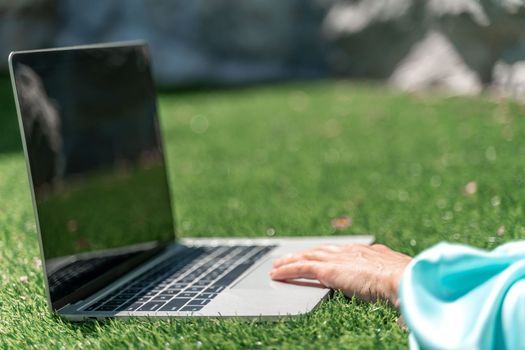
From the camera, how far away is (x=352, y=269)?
2270 millimetres

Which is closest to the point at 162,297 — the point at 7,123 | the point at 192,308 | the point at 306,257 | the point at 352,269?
the point at 192,308

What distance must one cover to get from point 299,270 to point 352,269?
0.17 meters

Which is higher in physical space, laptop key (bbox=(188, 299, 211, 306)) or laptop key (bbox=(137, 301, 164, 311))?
laptop key (bbox=(137, 301, 164, 311))

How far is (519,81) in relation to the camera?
621 cm

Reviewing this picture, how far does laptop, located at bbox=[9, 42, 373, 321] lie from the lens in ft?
7.47

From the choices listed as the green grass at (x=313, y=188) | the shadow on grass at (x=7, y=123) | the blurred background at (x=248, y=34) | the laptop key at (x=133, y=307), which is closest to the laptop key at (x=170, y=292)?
the laptop key at (x=133, y=307)

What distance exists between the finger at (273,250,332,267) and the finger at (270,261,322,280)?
0.03 metres

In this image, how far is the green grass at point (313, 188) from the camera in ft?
7.02

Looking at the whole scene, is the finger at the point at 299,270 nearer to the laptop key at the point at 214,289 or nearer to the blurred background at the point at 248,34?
the laptop key at the point at 214,289

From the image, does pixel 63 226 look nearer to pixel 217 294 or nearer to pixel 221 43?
pixel 217 294

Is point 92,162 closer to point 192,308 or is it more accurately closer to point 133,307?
point 133,307

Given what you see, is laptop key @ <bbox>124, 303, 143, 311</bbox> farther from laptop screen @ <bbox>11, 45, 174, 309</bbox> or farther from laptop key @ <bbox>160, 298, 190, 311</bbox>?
laptop screen @ <bbox>11, 45, 174, 309</bbox>

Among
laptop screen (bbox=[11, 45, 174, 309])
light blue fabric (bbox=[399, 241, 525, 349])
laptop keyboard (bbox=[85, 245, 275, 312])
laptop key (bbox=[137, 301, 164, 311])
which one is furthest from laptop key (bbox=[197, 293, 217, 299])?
light blue fabric (bbox=[399, 241, 525, 349])

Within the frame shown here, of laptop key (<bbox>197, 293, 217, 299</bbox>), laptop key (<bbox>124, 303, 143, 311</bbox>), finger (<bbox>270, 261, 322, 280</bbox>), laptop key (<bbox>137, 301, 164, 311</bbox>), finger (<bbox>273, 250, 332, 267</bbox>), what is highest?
finger (<bbox>273, 250, 332, 267</bbox>)
